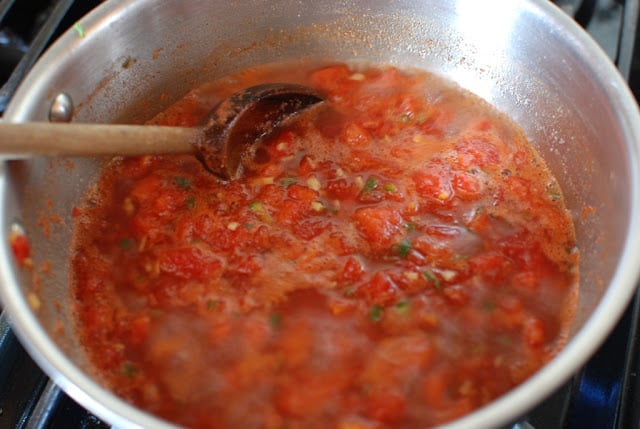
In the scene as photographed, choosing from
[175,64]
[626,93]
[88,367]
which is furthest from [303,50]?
[88,367]

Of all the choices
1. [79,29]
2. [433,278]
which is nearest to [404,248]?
[433,278]

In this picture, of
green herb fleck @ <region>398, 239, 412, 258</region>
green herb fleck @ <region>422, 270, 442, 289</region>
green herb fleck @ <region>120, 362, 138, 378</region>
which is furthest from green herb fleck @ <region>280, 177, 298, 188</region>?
green herb fleck @ <region>120, 362, 138, 378</region>

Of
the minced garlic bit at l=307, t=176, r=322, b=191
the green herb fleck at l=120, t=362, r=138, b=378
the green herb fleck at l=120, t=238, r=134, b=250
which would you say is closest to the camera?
the green herb fleck at l=120, t=362, r=138, b=378

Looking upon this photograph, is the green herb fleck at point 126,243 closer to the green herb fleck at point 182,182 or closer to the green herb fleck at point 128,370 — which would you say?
the green herb fleck at point 182,182

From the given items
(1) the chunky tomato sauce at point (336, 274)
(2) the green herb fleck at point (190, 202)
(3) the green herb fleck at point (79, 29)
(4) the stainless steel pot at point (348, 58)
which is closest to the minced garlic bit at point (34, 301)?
(4) the stainless steel pot at point (348, 58)

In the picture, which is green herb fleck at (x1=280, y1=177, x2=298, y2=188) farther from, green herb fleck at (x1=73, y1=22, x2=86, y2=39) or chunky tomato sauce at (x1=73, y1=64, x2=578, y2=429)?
green herb fleck at (x1=73, y1=22, x2=86, y2=39)

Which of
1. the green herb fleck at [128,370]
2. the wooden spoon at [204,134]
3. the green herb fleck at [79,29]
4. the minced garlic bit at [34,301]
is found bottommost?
the green herb fleck at [128,370]
